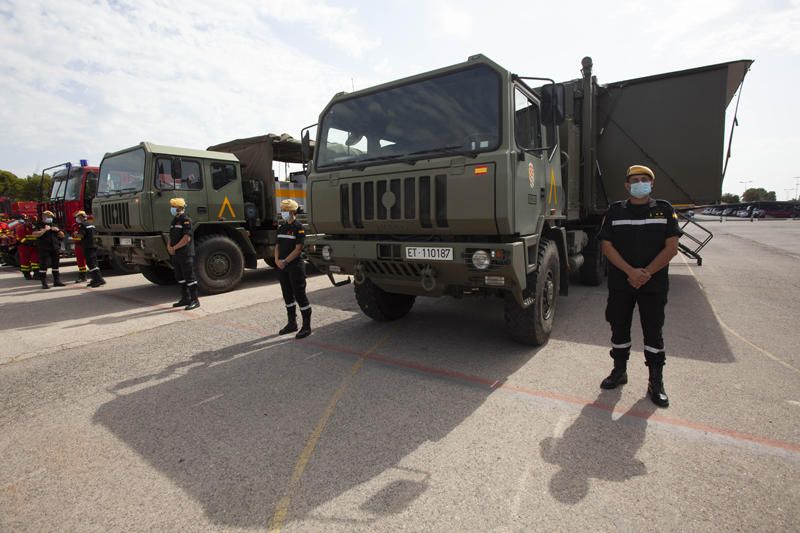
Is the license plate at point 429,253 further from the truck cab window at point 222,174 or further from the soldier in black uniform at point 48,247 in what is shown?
the soldier in black uniform at point 48,247

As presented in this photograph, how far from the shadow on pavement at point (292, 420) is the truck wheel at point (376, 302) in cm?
59

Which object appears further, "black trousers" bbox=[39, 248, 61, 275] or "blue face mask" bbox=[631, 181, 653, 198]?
"black trousers" bbox=[39, 248, 61, 275]

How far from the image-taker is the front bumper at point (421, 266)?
3.44 m

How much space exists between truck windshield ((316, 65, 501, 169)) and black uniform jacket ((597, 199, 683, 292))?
1.12 meters

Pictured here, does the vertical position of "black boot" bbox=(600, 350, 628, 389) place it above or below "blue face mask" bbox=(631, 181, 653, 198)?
below

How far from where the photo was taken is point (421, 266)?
382 centimetres

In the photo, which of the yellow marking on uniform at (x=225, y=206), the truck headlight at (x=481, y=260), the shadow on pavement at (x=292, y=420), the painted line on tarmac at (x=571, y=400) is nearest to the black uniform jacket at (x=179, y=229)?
the yellow marking on uniform at (x=225, y=206)

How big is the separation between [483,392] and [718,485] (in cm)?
153

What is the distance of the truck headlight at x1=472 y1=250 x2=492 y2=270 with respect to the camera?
344cm

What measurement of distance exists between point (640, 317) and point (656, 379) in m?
0.47

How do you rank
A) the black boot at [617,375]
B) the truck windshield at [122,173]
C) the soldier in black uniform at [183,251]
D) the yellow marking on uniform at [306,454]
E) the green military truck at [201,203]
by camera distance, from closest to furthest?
the yellow marking on uniform at [306,454]
the black boot at [617,375]
the soldier in black uniform at [183,251]
the green military truck at [201,203]
the truck windshield at [122,173]

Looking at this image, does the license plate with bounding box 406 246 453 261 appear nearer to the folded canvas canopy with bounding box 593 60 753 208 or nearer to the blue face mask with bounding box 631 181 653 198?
the blue face mask with bounding box 631 181 653 198

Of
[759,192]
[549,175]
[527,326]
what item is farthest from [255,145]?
[759,192]

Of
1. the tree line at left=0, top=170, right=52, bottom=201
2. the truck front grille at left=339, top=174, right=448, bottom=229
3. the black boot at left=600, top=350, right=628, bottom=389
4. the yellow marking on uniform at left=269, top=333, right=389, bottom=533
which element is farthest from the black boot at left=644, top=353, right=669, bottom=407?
the tree line at left=0, top=170, right=52, bottom=201
